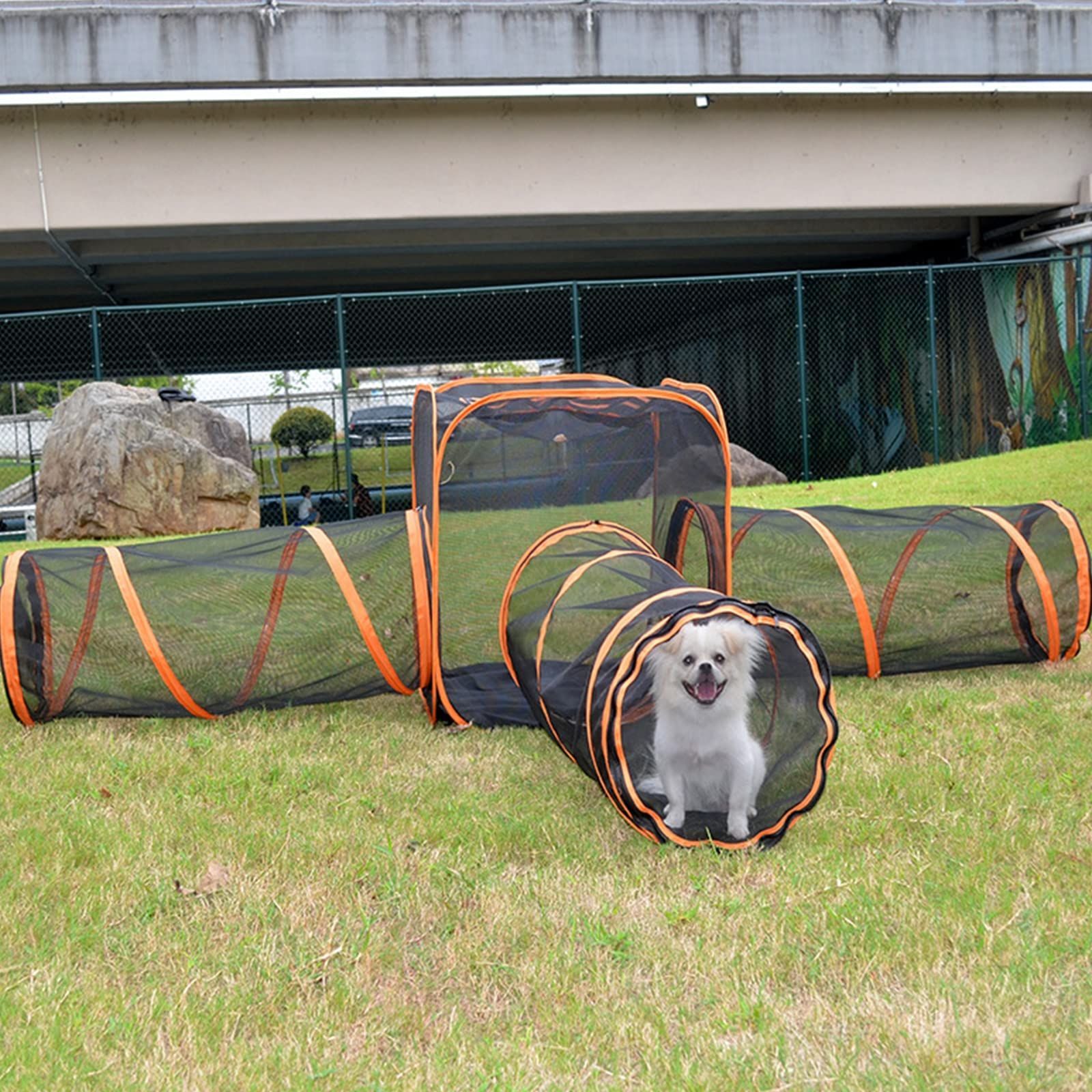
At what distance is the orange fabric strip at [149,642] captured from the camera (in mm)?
5672

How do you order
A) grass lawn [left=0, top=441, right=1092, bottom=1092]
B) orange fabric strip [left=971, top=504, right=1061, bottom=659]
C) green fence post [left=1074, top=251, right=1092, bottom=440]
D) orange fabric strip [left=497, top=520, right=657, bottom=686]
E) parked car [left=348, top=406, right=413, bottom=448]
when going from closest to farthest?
grass lawn [left=0, top=441, right=1092, bottom=1092]
orange fabric strip [left=497, top=520, right=657, bottom=686]
orange fabric strip [left=971, top=504, right=1061, bottom=659]
green fence post [left=1074, top=251, right=1092, bottom=440]
parked car [left=348, top=406, right=413, bottom=448]

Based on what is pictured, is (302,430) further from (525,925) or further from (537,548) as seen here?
(525,925)

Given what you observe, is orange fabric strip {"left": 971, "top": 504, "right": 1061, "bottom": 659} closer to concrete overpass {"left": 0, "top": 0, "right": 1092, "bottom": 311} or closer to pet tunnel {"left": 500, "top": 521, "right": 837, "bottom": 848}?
pet tunnel {"left": 500, "top": 521, "right": 837, "bottom": 848}

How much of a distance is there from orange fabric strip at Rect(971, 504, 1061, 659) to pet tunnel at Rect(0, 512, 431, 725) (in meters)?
3.05

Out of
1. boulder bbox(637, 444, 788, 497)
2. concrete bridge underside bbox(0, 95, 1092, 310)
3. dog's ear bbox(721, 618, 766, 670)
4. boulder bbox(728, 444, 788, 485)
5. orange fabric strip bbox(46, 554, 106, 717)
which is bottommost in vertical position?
boulder bbox(728, 444, 788, 485)

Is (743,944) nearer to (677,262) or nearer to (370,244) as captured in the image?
(370,244)

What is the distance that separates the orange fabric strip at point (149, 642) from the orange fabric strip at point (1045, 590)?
13.5 ft

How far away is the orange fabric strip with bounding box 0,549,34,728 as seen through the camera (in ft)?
18.4

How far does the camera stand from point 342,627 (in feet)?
19.2

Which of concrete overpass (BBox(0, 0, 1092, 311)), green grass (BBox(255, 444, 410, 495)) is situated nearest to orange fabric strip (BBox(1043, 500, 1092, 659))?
concrete overpass (BBox(0, 0, 1092, 311))

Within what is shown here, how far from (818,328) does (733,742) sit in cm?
1899

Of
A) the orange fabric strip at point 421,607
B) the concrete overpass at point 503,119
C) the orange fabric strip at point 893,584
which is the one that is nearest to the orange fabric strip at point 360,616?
the orange fabric strip at point 421,607

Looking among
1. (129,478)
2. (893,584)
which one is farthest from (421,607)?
(129,478)

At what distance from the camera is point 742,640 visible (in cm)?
409
